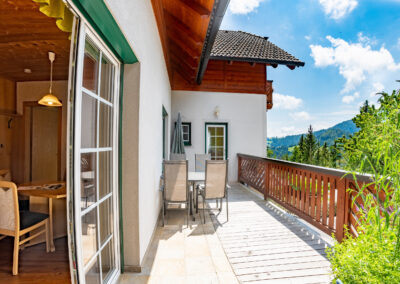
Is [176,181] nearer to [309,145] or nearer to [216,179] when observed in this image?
[216,179]

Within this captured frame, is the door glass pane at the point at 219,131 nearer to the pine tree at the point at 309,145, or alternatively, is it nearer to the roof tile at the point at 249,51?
the roof tile at the point at 249,51

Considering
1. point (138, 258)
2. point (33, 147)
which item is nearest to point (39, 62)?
point (33, 147)

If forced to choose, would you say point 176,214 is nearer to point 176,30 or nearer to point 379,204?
point 379,204

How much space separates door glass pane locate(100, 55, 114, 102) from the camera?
1.65m

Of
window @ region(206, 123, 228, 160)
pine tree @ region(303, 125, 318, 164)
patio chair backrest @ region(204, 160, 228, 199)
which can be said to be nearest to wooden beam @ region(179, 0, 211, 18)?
patio chair backrest @ region(204, 160, 228, 199)

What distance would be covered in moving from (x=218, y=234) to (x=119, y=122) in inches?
84.3

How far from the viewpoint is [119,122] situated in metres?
1.94

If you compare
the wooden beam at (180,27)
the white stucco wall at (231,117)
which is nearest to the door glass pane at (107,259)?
the wooden beam at (180,27)

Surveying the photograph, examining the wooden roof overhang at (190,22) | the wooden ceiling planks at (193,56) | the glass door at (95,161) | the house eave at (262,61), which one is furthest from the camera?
the house eave at (262,61)

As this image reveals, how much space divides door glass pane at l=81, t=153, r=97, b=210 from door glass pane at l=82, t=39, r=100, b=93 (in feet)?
1.63

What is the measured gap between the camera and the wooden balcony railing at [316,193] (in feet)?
8.04

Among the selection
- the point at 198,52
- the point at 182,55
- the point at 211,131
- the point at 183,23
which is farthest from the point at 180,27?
the point at 211,131

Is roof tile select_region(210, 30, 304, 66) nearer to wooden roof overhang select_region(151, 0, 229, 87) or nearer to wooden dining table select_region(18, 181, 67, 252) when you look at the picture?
wooden roof overhang select_region(151, 0, 229, 87)

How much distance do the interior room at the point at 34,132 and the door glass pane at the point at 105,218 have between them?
0.77 meters
